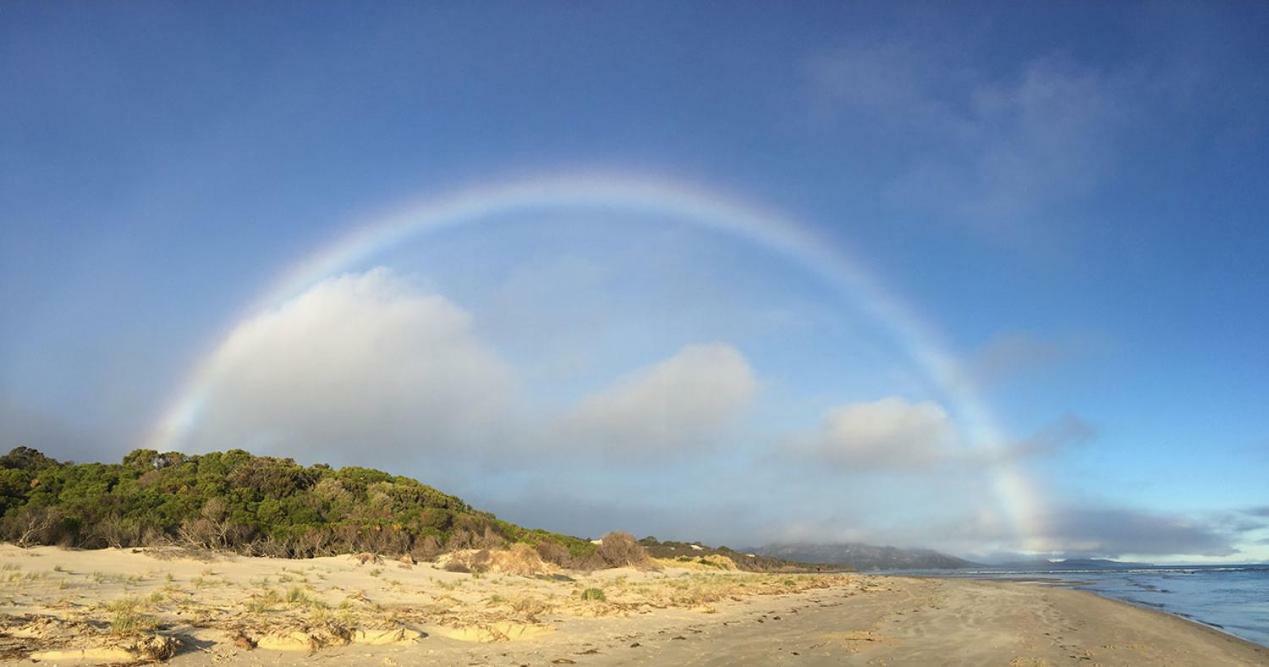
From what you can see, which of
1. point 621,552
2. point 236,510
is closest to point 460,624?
point 236,510

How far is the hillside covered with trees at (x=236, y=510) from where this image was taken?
26500 mm

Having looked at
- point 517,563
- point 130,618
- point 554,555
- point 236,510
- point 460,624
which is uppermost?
point 236,510

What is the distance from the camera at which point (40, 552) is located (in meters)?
22.6

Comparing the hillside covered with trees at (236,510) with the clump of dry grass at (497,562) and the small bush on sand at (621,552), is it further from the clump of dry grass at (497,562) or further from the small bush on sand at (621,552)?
the clump of dry grass at (497,562)

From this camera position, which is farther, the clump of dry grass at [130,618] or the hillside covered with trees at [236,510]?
the hillside covered with trees at [236,510]

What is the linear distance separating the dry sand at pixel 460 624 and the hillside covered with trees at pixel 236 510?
110 inches

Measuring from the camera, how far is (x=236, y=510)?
3328cm

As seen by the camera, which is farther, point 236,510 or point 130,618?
point 236,510

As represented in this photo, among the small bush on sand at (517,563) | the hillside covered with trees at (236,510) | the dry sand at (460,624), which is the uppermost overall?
the hillside covered with trees at (236,510)

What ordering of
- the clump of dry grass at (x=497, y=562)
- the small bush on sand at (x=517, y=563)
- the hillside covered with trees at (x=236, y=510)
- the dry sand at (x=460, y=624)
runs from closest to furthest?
the dry sand at (x=460, y=624)
the hillside covered with trees at (x=236, y=510)
the clump of dry grass at (x=497, y=562)
the small bush on sand at (x=517, y=563)

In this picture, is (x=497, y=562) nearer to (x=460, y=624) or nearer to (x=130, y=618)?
(x=460, y=624)

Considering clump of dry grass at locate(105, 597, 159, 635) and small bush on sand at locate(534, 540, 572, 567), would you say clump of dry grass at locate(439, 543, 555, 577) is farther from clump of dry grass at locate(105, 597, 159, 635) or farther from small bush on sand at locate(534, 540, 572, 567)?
clump of dry grass at locate(105, 597, 159, 635)

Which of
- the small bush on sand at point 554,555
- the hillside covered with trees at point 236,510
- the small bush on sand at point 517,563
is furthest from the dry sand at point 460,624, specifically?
the small bush on sand at point 554,555

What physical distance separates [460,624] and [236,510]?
77.9 ft
